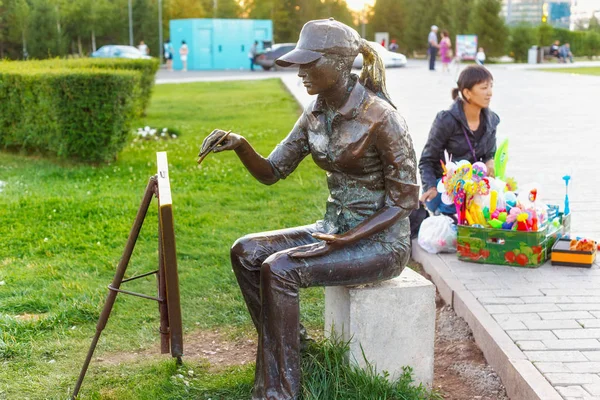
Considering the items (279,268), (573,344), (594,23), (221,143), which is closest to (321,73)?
(221,143)

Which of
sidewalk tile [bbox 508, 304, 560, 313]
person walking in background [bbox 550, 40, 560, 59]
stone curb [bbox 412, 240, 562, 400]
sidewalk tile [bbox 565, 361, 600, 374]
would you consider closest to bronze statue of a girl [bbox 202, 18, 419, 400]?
stone curb [bbox 412, 240, 562, 400]

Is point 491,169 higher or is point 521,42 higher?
point 521,42

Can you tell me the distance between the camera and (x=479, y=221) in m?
6.02

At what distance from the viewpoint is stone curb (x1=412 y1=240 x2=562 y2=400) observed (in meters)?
3.92

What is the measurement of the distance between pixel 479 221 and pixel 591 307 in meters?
1.16

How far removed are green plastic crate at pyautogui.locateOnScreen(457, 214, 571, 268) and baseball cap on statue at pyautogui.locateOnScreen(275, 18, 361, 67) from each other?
2.56 meters

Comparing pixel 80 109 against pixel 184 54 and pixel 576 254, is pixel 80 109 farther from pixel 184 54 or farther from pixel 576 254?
pixel 184 54

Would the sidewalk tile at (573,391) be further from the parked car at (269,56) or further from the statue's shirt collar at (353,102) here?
the parked car at (269,56)

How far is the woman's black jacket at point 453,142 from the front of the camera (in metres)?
6.54

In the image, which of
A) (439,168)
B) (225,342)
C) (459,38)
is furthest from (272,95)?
(459,38)

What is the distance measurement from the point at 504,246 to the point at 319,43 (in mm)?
2768

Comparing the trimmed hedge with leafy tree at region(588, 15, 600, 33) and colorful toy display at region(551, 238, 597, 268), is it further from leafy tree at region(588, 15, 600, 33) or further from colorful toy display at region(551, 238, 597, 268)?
leafy tree at region(588, 15, 600, 33)

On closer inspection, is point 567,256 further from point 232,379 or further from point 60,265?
point 60,265

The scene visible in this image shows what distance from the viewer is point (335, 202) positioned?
4160mm
